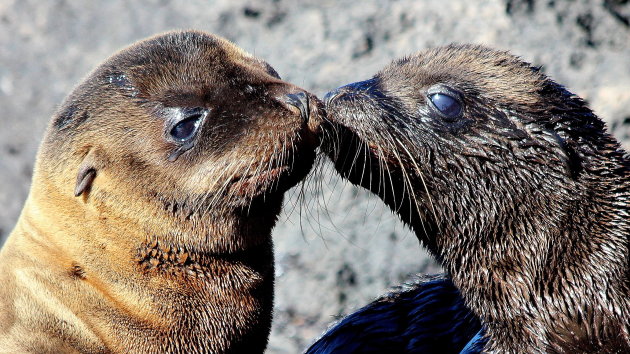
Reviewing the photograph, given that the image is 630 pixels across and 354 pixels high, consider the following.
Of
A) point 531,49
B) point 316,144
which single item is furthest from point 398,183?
point 531,49

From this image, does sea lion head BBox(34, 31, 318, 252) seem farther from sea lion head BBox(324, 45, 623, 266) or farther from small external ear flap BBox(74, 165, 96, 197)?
sea lion head BBox(324, 45, 623, 266)

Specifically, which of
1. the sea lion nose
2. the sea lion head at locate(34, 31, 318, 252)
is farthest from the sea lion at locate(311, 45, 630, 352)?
the sea lion head at locate(34, 31, 318, 252)

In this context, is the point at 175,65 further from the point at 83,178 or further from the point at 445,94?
the point at 445,94

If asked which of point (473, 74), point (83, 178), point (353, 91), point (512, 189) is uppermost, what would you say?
point (473, 74)

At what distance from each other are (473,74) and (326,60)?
2536mm

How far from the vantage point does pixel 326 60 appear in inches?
271

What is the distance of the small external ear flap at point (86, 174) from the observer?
421 centimetres

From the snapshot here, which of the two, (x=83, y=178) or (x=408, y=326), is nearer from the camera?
(x=83, y=178)

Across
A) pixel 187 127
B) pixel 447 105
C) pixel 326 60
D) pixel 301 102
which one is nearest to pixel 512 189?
pixel 447 105

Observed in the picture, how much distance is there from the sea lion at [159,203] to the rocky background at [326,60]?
133cm

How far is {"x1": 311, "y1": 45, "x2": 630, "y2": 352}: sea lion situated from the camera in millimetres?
4297

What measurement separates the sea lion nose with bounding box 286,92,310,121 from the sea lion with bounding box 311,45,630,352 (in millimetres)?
197

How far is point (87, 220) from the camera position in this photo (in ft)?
14.1

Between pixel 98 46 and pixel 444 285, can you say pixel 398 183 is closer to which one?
pixel 444 285
